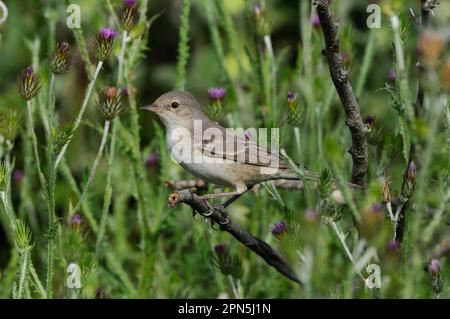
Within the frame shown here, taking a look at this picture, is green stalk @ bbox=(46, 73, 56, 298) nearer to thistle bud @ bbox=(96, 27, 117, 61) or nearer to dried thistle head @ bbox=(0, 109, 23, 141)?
thistle bud @ bbox=(96, 27, 117, 61)

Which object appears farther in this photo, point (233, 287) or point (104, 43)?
point (233, 287)

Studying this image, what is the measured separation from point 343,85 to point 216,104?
2.41 feet

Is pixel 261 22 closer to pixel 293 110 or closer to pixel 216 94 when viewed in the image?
pixel 216 94

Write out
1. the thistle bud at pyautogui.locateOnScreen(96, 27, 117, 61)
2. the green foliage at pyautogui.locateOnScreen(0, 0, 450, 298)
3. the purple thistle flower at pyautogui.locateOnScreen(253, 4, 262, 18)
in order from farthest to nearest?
the purple thistle flower at pyautogui.locateOnScreen(253, 4, 262, 18) → the thistle bud at pyautogui.locateOnScreen(96, 27, 117, 61) → the green foliage at pyautogui.locateOnScreen(0, 0, 450, 298)

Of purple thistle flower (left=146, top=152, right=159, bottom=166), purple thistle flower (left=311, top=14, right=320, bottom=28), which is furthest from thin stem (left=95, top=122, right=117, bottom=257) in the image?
purple thistle flower (left=311, top=14, right=320, bottom=28)

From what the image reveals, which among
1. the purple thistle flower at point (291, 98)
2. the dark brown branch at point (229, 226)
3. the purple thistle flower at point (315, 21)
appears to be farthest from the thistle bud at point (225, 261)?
the purple thistle flower at point (315, 21)

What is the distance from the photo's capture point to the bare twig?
251 cm

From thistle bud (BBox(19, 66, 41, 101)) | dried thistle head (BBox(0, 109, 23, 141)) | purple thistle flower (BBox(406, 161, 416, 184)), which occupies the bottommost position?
purple thistle flower (BBox(406, 161, 416, 184))

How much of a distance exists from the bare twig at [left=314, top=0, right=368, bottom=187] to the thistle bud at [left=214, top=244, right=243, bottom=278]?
585mm

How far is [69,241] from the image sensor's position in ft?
9.80

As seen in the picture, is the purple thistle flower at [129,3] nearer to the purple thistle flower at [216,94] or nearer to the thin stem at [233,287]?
the purple thistle flower at [216,94]

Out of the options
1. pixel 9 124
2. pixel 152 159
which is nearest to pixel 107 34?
Result: pixel 9 124

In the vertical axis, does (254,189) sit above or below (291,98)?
below

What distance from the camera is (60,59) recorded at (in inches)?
103
